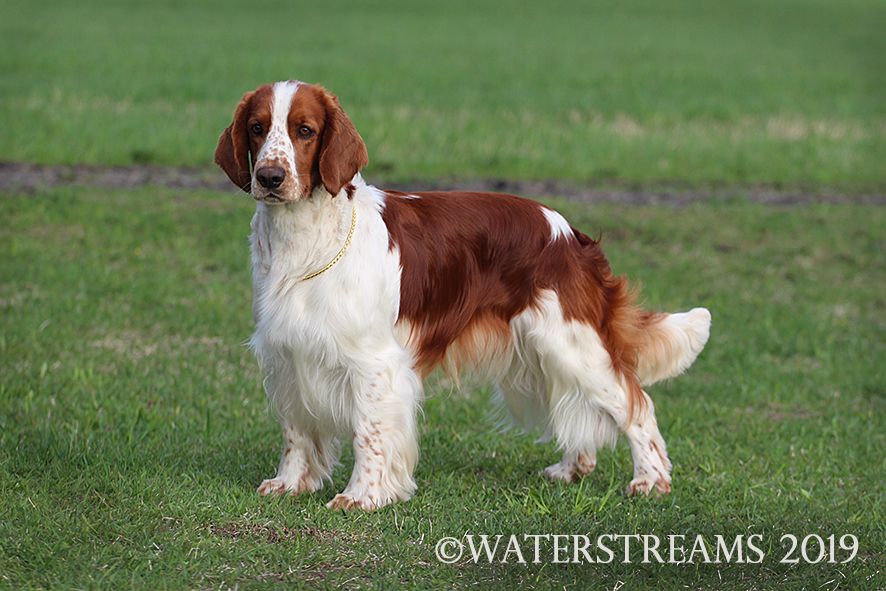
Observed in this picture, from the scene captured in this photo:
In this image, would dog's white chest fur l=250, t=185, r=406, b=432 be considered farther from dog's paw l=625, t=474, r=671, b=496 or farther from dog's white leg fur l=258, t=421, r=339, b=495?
dog's paw l=625, t=474, r=671, b=496

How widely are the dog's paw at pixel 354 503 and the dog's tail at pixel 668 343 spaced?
144 centimetres

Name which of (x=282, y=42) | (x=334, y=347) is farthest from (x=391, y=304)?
(x=282, y=42)

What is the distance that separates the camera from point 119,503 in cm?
557

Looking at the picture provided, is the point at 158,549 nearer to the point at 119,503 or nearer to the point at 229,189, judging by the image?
the point at 119,503

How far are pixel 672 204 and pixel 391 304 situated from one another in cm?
765

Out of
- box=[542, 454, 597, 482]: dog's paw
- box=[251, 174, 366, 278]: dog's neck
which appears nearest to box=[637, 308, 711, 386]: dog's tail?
box=[542, 454, 597, 482]: dog's paw

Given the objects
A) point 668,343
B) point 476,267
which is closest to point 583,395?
point 668,343

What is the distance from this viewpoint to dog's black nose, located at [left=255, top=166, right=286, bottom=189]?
524 cm

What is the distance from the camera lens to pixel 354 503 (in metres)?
5.68

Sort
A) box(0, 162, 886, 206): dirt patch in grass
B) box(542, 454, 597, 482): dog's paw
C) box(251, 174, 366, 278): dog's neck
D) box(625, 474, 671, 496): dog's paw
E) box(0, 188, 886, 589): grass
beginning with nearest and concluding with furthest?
1. box(0, 188, 886, 589): grass
2. box(251, 174, 366, 278): dog's neck
3. box(625, 474, 671, 496): dog's paw
4. box(542, 454, 597, 482): dog's paw
5. box(0, 162, 886, 206): dirt patch in grass

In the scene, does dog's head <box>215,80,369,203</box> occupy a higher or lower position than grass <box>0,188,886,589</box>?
higher

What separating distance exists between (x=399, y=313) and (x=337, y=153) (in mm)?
769

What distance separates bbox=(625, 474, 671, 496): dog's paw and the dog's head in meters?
1.98

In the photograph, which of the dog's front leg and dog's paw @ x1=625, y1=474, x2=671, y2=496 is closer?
the dog's front leg
